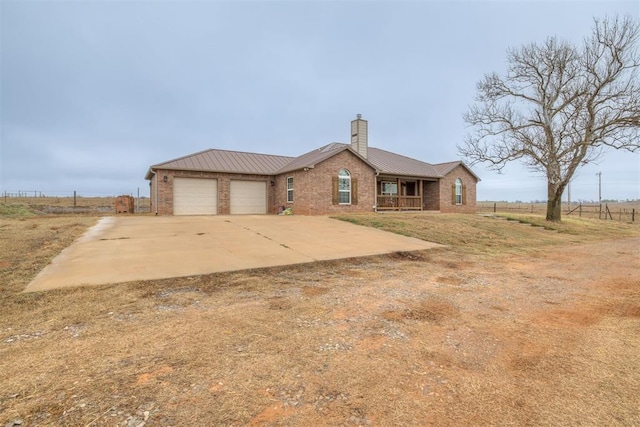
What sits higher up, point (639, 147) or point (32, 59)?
point (32, 59)

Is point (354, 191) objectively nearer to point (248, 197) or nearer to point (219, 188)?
point (248, 197)

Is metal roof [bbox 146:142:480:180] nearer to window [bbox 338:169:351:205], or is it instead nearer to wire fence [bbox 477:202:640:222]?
window [bbox 338:169:351:205]

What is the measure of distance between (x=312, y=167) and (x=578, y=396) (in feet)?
50.7

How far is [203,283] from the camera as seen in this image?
17.2ft

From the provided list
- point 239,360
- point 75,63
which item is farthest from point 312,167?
point 75,63

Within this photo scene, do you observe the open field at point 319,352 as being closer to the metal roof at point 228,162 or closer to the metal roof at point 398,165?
the metal roof at point 228,162

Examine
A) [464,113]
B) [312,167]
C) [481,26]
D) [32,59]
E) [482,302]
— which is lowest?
[482,302]

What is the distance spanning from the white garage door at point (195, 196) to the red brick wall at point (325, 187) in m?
4.09

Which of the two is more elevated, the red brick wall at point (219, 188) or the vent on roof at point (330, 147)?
the vent on roof at point (330, 147)

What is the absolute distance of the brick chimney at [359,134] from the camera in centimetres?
1997

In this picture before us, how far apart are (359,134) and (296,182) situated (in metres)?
5.43

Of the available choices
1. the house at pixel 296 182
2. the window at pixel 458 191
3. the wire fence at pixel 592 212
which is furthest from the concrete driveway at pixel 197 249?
the wire fence at pixel 592 212

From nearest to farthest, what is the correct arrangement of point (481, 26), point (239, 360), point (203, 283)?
point (239, 360) < point (203, 283) < point (481, 26)

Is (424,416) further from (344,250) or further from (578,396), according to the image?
(344,250)
